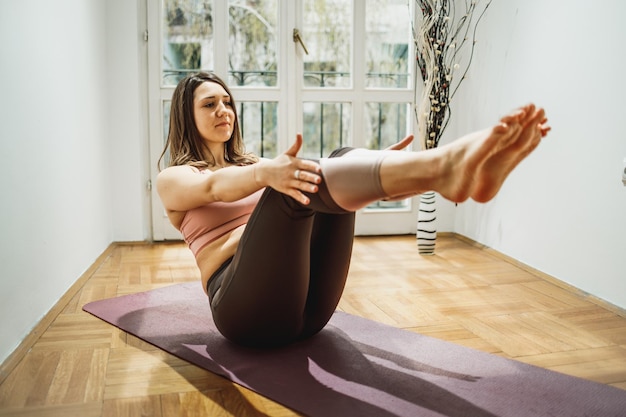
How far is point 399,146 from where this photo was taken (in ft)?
5.45

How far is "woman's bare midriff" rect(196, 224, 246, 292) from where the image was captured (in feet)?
6.15

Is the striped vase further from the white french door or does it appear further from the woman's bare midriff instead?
the woman's bare midriff

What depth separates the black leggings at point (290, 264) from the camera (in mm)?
1400

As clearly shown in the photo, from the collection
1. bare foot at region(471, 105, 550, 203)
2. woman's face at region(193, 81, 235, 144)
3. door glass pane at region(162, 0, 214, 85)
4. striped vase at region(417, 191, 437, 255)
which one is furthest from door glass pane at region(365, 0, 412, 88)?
bare foot at region(471, 105, 550, 203)

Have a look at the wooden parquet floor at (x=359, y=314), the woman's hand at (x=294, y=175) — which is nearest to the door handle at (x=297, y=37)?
the wooden parquet floor at (x=359, y=314)

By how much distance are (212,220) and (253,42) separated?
235 cm

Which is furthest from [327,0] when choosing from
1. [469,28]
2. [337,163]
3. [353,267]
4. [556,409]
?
[556,409]

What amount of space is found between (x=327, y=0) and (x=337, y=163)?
295 centimetres

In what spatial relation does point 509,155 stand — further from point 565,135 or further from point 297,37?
point 297,37

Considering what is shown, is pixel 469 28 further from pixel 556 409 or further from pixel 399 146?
pixel 556 409

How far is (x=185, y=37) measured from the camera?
3.94 meters

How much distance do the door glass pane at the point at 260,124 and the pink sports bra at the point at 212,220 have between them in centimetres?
219

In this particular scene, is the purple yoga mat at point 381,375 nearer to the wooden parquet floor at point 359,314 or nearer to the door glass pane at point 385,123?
the wooden parquet floor at point 359,314

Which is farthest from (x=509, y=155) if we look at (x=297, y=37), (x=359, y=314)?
(x=297, y=37)
